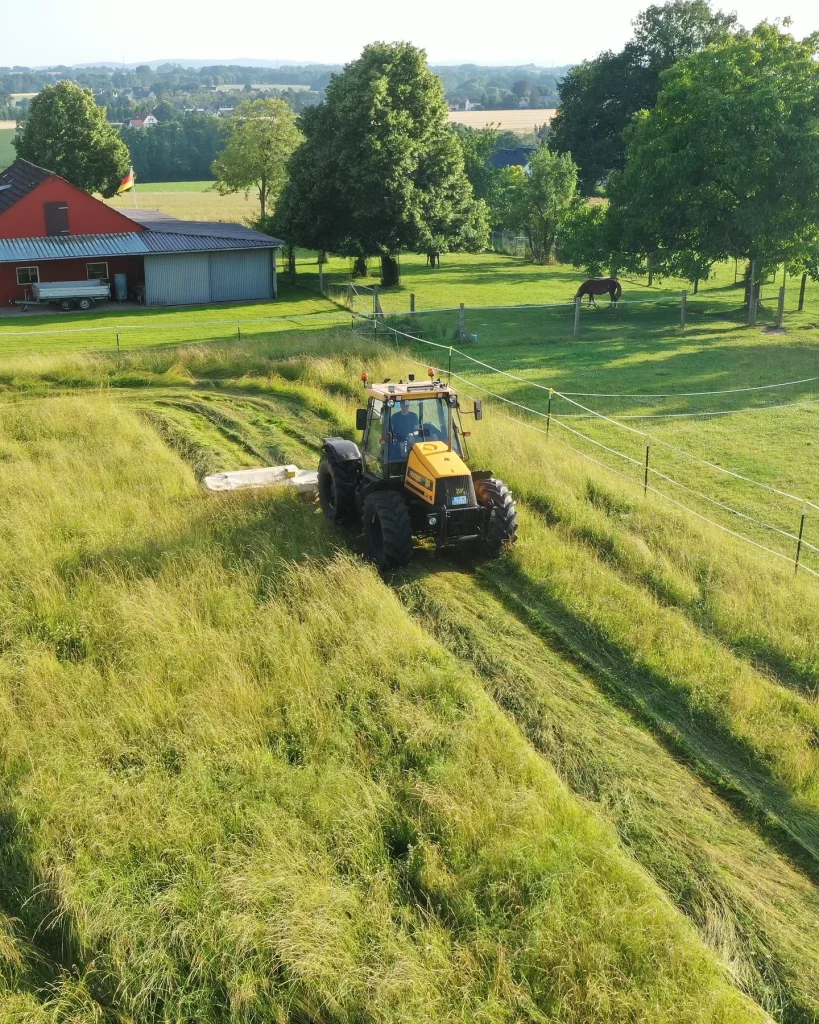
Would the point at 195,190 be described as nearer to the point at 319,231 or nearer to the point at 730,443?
the point at 319,231

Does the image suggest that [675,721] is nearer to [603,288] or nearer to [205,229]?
[603,288]

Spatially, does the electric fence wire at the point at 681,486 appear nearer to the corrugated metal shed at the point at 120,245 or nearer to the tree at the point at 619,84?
Result: the corrugated metal shed at the point at 120,245

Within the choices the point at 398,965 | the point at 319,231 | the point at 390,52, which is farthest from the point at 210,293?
the point at 398,965

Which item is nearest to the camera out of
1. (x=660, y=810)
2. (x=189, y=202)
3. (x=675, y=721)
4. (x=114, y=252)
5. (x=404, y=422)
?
(x=660, y=810)

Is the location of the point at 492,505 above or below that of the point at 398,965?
above

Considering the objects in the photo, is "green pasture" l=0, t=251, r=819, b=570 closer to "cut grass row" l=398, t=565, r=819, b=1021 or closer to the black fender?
"cut grass row" l=398, t=565, r=819, b=1021

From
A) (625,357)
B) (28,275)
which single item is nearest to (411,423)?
(625,357)

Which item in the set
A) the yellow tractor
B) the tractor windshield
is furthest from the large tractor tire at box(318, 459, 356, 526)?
the tractor windshield
